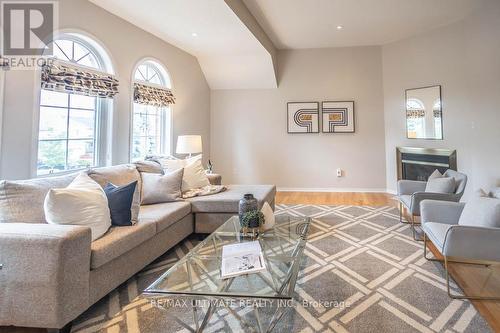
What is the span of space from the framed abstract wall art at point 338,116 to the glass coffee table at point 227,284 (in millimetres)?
4195

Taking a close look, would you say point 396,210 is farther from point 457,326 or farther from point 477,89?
point 457,326

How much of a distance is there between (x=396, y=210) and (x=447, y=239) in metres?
2.55

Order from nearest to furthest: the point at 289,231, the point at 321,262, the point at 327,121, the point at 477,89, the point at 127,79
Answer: the point at 289,231
the point at 321,262
the point at 127,79
the point at 477,89
the point at 327,121

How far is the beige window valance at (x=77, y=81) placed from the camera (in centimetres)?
269

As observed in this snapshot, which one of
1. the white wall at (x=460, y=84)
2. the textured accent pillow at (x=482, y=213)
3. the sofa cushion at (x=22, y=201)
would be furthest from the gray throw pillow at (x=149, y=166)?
the white wall at (x=460, y=84)

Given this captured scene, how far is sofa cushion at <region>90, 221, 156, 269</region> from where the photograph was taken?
180 centimetres

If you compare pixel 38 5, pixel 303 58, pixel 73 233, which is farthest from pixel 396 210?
pixel 38 5

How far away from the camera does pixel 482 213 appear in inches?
83.4

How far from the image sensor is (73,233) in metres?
1.61

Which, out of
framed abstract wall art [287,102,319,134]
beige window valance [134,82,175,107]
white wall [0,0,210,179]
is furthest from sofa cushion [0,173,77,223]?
framed abstract wall art [287,102,319,134]

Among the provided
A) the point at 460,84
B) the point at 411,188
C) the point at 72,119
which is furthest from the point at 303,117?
the point at 72,119

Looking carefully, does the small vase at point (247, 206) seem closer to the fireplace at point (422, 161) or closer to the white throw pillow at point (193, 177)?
the white throw pillow at point (193, 177)

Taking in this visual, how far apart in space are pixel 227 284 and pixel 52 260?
0.98 meters

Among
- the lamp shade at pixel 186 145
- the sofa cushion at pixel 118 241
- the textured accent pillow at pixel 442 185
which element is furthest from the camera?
the lamp shade at pixel 186 145
